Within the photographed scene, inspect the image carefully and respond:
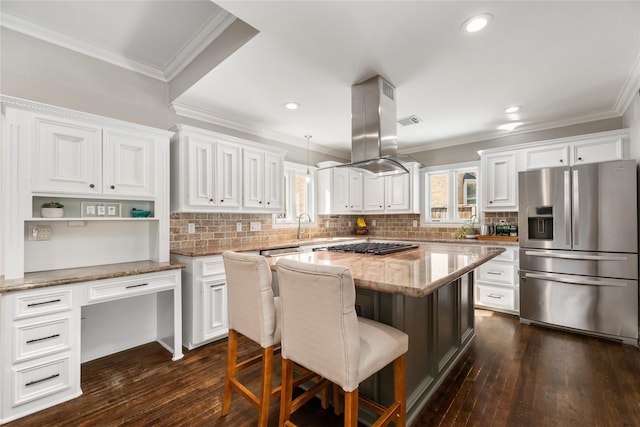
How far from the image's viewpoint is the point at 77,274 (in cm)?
216

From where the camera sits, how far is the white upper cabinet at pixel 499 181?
3.88m

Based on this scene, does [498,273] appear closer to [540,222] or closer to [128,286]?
[540,222]

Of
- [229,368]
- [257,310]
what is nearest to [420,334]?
[257,310]

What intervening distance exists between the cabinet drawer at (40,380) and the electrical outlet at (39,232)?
98 cm

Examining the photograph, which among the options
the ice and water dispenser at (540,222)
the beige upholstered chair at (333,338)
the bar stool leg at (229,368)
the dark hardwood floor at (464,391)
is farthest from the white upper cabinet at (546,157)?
the bar stool leg at (229,368)

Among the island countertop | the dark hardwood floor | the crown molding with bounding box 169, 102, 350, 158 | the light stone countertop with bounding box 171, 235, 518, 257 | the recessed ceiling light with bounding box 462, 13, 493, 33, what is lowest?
the dark hardwood floor

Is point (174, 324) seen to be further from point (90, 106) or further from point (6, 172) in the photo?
point (90, 106)

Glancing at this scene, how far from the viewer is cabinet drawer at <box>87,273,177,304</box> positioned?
7.09 ft

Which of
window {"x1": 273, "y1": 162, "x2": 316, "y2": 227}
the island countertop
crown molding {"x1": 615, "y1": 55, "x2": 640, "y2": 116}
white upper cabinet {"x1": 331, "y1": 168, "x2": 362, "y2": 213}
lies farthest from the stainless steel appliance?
window {"x1": 273, "y1": 162, "x2": 316, "y2": 227}

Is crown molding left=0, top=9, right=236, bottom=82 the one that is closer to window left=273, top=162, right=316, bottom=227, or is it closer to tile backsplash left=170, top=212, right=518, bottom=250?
tile backsplash left=170, top=212, right=518, bottom=250

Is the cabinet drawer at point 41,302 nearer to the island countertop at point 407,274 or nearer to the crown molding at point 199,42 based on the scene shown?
the island countertop at point 407,274

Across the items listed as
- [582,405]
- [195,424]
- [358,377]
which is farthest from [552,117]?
[195,424]

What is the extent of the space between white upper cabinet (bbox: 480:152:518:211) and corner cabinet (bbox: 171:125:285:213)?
113 inches

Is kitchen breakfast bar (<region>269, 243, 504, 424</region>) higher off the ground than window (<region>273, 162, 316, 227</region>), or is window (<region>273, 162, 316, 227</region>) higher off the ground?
window (<region>273, 162, 316, 227</region>)
